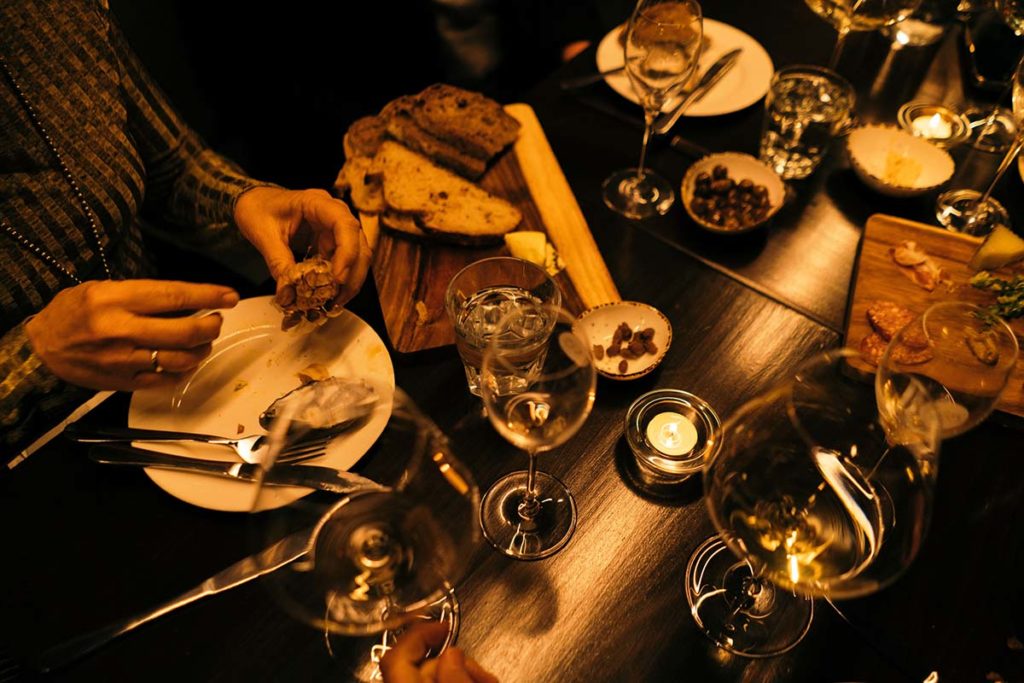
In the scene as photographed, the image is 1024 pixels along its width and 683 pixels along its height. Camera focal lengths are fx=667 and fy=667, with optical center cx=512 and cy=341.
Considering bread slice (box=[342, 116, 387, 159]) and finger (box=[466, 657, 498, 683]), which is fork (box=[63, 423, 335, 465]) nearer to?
finger (box=[466, 657, 498, 683])

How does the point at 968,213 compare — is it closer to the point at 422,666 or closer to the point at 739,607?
the point at 739,607

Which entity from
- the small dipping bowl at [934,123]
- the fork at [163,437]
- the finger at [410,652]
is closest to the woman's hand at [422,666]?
the finger at [410,652]

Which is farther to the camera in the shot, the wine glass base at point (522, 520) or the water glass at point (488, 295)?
the water glass at point (488, 295)

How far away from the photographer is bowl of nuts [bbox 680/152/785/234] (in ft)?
4.78

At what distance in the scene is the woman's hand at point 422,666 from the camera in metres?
0.80

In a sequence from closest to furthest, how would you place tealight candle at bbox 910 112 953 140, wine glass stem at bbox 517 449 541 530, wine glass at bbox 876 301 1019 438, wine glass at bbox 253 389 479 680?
1. wine glass at bbox 253 389 479 680
2. wine glass at bbox 876 301 1019 438
3. wine glass stem at bbox 517 449 541 530
4. tealight candle at bbox 910 112 953 140

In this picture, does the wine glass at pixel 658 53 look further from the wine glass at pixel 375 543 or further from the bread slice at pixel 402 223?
the wine glass at pixel 375 543

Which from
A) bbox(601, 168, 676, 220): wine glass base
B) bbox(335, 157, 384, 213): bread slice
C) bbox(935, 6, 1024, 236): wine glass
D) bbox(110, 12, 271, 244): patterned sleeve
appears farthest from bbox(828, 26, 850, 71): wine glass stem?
bbox(110, 12, 271, 244): patterned sleeve

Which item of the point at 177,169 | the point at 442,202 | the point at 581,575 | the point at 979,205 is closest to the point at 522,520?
the point at 581,575

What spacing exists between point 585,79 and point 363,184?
67 cm

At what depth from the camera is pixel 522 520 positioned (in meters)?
1.08

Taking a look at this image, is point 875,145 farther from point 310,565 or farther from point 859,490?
point 310,565

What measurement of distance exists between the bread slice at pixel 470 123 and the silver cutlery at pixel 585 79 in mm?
232

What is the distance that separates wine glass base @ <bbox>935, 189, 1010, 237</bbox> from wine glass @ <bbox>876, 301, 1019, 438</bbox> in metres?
0.54
